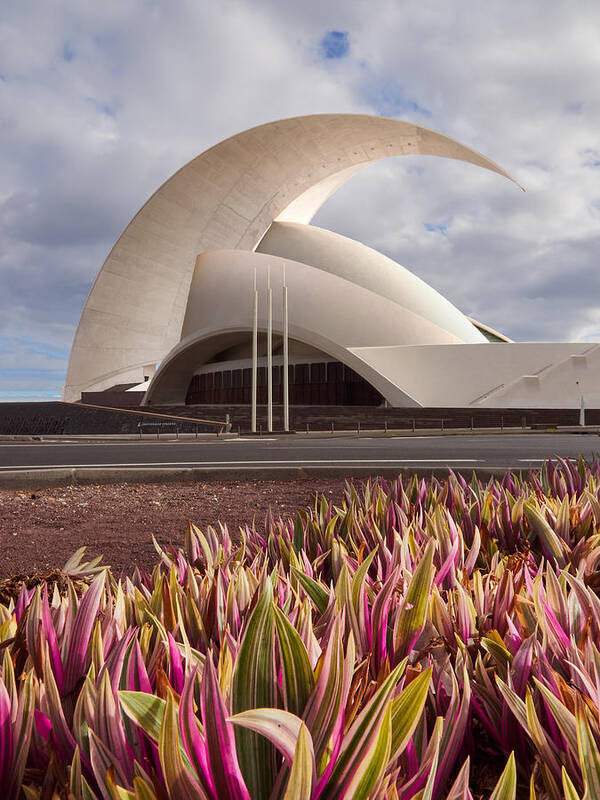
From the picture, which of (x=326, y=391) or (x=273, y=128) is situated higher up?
(x=273, y=128)

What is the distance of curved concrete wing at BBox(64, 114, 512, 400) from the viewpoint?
37.5m

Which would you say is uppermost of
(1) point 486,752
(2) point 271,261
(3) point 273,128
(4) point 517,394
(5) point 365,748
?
(3) point 273,128

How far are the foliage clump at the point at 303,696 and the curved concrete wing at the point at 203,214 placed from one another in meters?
38.5

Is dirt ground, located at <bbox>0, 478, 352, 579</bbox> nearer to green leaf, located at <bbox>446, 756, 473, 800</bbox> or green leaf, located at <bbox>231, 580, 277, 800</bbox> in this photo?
green leaf, located at <bbox>231, 580, 277, 800</bbox>

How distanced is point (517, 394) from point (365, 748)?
2708 cm

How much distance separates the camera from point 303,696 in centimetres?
93

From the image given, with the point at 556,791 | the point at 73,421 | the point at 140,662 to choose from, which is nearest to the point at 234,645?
the point at 140,662

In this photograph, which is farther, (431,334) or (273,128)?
(273,128)

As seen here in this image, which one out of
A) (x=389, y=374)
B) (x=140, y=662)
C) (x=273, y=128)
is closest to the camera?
(x=140, y=662)

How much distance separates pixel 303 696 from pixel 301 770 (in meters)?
0.23

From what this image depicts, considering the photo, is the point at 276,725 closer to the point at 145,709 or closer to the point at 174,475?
the point at 145,709

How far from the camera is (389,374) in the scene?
28.1 meters

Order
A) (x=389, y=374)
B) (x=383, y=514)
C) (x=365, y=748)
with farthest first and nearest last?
1. (x=389, y=374)
2. (x=383, y=514)
3. (x=365, y=748)

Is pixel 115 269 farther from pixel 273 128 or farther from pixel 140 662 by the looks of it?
pixel 140 662
